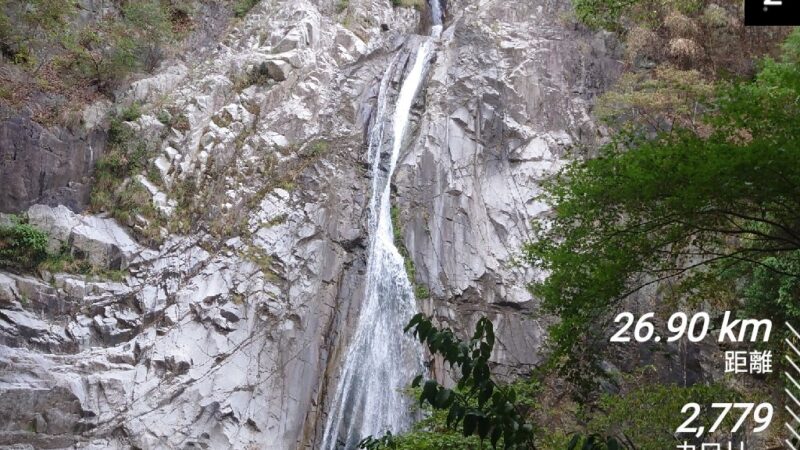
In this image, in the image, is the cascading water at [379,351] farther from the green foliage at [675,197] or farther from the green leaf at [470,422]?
the green leaf at [470,422]

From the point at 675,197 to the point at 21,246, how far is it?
38.9 feet

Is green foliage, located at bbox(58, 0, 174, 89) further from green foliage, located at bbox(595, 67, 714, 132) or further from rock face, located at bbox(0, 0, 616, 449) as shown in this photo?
green foliage, located at bbox(595, 67, 714, 132)

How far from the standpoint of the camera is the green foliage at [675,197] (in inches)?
191

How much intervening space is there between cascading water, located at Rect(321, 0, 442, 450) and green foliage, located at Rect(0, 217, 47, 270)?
6.31m

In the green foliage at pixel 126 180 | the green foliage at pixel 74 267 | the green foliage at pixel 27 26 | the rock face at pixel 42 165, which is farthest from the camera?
the green foliage at pixel 27 26

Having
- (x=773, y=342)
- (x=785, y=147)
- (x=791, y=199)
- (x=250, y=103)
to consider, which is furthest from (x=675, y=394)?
(x=250, y=103)

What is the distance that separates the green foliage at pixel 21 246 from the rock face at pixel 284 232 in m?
0.30

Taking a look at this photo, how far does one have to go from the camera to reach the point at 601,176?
571 centimetres

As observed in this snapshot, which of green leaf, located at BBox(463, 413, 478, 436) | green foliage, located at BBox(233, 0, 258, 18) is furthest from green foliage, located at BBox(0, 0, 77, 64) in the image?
green leaf, located at BBox(463, 413, 478, 436)

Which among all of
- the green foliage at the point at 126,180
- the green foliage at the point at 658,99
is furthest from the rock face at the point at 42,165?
the green foliage at the point at 658,99

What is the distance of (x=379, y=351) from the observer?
12328mm

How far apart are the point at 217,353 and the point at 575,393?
651 centimetres

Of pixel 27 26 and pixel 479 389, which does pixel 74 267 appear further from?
pixel 479 389

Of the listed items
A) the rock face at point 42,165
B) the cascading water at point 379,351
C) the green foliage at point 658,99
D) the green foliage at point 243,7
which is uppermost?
the green foliage at point 243,7
